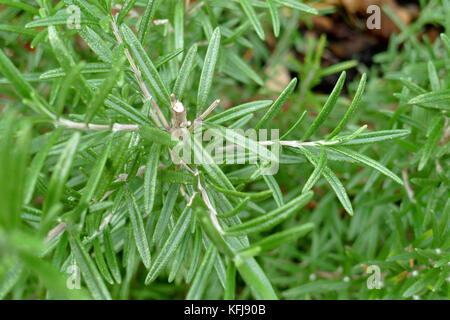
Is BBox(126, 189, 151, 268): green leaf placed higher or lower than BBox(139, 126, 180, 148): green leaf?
lower

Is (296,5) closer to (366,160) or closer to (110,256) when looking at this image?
(366,160)

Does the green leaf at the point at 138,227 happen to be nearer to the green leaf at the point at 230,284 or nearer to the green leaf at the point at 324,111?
the green leaf at the point at 230,284

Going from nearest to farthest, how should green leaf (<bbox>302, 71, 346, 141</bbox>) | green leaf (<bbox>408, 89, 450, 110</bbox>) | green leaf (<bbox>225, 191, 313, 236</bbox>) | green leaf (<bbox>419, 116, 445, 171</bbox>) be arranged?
1. green leaf (<bbox>225, 191, 313, 236</bbox>)
2. green leaf (<bbox>302, 71, 346, 141</bbox>)
3. green leaf (<bbox>408, 89, 450, 110</bbox>)
4. green leaf (<bbox>419, 116, 445, 171</bbox>)

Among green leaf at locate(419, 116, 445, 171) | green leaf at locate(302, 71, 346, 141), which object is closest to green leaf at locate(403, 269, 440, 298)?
green leaf at locate(419, 116, 445, 171)

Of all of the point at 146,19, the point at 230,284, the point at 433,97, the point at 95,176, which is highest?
the point at 146,19

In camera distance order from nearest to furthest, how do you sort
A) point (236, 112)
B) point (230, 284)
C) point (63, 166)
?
point (63, 166) < point (230, 284) < point (236, 112)

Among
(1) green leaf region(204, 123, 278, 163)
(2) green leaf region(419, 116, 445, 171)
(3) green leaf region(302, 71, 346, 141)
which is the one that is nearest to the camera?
(1) green leaf region(204, 123, 278, 163)

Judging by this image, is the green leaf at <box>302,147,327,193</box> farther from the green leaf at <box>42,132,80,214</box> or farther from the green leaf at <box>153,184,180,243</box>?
the green leaf at <box>42,132,80,214</box>

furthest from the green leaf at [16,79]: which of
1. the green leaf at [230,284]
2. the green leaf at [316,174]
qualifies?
the green leaf at [316,174]

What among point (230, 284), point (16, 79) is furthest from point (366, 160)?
point (16, 79)
